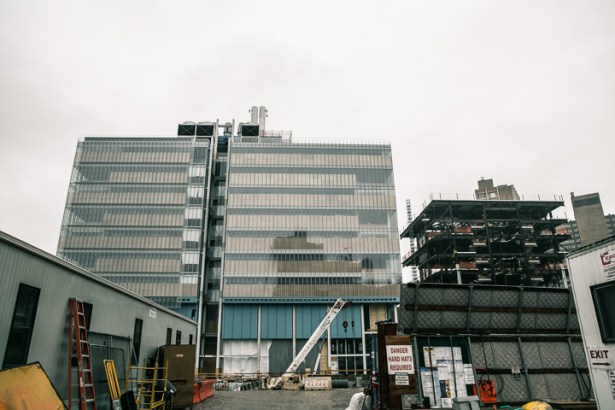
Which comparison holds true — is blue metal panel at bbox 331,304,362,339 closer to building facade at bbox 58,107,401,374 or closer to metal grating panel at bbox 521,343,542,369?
building facade at bbox 58,107,401,374

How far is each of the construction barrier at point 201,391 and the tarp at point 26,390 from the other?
13.8 m

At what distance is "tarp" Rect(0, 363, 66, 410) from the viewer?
25.5ft

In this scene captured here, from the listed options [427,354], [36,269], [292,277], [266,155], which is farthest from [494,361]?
[266,155]

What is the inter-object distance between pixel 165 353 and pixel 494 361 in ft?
46.7

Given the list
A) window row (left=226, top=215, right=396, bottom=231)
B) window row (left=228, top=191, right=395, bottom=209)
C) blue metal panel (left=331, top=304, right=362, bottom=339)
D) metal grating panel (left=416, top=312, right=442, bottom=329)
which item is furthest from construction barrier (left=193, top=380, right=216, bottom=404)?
window row (left=228, top=191, right=395, bottom=209)

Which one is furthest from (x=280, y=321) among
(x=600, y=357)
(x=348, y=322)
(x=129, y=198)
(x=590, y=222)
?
(x=590, y=222)

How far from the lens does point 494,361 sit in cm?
1141

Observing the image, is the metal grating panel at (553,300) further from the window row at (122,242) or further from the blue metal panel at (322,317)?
the window row at (122,242)

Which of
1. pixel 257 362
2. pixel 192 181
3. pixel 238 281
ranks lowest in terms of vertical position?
pixel 257 362

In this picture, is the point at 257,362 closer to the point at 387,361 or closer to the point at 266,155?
the point at 266,155

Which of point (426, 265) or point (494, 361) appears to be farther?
point (426, 265)

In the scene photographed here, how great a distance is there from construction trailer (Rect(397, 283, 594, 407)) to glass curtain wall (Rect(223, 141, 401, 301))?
167ft

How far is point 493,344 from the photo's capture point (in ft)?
37.9

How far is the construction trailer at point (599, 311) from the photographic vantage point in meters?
9.77
